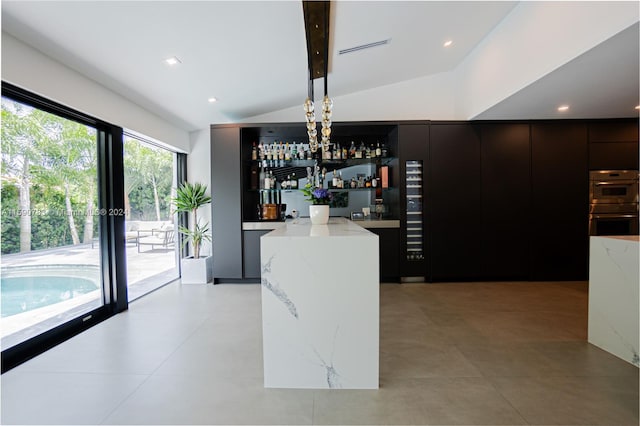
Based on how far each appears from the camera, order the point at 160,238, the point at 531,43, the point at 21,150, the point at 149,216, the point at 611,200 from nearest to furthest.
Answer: the point at 21,150 → the point at 531,43 → the point at 149,216 → the point at 611,200 → the point at 160,238

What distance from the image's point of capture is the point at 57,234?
2.85 metres

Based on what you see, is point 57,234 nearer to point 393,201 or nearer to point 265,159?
point 265,159

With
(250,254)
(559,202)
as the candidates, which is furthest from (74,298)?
(559,202)

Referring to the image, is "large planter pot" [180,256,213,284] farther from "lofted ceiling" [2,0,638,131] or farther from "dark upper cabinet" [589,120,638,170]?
"dark upper cabinet" [589,120,638,170]

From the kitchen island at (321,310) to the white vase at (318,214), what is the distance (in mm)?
803

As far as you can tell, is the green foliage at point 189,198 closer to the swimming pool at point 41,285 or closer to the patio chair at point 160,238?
the patio chair at point 160,238

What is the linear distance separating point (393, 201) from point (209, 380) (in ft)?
11.9

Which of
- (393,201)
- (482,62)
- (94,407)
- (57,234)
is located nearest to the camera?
(94,407)

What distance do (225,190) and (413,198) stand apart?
2932mm

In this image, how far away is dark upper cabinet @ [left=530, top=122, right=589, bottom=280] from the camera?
4.48 metres

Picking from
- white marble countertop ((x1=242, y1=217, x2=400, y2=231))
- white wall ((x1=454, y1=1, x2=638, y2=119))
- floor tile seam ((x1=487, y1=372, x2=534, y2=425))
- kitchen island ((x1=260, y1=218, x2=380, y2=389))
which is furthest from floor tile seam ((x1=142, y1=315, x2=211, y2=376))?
white wall ((x1=454, y1=1, x2=638, y2=119))

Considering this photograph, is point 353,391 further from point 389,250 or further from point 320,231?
point 389,250

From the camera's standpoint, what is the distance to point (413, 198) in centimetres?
462

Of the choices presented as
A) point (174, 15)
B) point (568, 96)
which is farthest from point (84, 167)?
point (568, 96)
